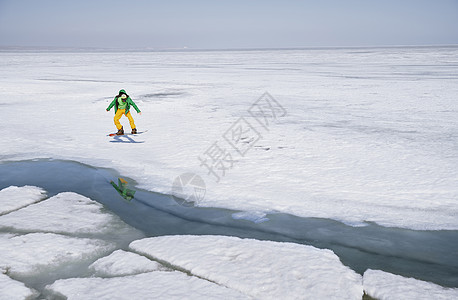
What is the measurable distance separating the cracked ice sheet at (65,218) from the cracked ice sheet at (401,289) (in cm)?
190

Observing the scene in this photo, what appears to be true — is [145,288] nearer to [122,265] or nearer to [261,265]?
[122,265]

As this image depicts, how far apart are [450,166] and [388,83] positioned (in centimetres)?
926

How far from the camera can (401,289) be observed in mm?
2252

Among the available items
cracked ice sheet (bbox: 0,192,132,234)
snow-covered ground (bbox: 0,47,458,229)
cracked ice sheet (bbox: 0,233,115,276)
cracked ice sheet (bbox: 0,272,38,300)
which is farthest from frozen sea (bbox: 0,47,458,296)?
cracked ice sheet (bbox: 0,272,38,300)

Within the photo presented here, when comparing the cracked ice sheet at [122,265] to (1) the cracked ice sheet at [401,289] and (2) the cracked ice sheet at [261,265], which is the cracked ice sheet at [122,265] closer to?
(2) the cracked ice sheet at [261,265]

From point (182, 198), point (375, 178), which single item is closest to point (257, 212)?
point (182, 198)

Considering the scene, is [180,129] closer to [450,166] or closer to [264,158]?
[264,158]

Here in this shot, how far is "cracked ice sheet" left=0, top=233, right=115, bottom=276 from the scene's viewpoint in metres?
2.51

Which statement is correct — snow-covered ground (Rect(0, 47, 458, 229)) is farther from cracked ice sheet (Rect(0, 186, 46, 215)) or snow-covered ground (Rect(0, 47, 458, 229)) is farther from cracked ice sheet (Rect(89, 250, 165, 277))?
cracked ice sheet (Rect(89, 250, 165, 277))

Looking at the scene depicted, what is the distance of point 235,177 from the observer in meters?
4.37
